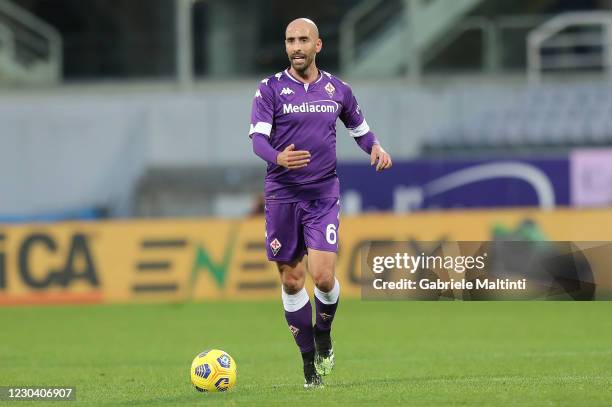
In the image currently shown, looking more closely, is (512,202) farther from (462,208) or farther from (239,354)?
(239,354)

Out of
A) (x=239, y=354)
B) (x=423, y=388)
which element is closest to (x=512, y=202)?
(x=239, y=354)

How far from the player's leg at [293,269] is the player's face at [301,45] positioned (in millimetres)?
919

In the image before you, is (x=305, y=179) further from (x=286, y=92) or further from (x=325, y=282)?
(x=325, y=282)

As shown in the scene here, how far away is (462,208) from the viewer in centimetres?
2362

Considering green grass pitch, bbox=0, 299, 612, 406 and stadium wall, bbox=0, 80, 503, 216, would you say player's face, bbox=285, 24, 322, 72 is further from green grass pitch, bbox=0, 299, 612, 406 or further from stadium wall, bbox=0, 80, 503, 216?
stadium wall, bbox=0, 80, 503, 216

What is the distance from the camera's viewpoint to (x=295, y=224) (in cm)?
895

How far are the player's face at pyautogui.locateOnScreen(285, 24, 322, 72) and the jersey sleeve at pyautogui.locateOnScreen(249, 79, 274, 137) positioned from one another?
259 millimetres

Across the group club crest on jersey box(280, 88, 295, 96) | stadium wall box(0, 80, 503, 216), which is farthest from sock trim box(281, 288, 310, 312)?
stadium wall box(0, 80, 503, 216)

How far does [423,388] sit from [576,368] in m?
1.82

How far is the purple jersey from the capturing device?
Result: 8.83 m

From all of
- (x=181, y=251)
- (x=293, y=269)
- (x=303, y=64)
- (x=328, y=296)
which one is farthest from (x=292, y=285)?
(x=181, y=251)

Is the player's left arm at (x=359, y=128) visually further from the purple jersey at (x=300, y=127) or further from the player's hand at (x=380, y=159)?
the purple jersey at (x=300, y=127)

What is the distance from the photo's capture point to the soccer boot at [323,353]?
29.8ft

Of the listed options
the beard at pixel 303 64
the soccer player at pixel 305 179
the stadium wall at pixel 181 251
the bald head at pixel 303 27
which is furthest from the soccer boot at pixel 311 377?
the stadium wall at pixel 181 251
